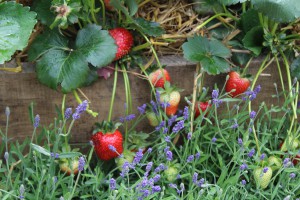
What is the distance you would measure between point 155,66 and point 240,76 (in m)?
0.21

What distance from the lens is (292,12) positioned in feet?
3.92

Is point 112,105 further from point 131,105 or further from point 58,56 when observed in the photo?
point 58,56

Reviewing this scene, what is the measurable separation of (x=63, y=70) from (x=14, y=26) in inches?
6.0

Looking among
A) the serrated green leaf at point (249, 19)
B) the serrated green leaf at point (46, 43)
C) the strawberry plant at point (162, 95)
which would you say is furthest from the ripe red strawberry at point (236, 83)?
the serrated green leaf at point (46, 43)

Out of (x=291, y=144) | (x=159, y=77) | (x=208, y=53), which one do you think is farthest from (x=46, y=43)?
(x=291, y=144)

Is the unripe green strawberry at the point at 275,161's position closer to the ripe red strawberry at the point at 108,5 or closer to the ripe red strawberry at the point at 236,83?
the ripe red strawberry at the point at 236,83

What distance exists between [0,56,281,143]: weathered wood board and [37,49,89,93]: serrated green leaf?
75mm

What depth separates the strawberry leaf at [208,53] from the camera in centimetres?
132

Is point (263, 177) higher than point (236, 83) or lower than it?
lower

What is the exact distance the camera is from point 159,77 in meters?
1.33

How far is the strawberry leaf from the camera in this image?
Answer: 1315 mm

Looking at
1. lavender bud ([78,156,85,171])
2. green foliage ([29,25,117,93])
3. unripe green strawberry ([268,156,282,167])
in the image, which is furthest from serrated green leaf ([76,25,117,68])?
unripe green strawberry ([268,156,282,167])

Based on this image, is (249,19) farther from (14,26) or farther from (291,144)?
(14,26)

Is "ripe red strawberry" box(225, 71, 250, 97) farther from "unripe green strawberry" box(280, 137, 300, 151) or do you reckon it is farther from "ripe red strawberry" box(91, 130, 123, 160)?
"ripe red strawberry" box(91, 130, 123, 160)
